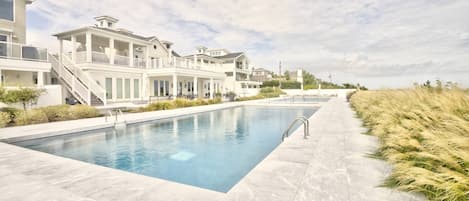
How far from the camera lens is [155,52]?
79.2ft

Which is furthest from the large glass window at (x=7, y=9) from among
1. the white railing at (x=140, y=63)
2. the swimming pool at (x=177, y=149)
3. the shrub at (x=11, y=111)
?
the swimming pool at (x=177, y=149)

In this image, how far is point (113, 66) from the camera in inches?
715

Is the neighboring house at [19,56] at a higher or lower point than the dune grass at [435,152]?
higher

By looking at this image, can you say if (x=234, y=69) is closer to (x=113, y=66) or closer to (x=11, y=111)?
(x=113, y=66)

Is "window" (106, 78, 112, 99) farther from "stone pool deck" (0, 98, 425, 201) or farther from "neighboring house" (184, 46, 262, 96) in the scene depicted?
"neighboring house" (184, 46, 262, 96)

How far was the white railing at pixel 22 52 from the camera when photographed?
42.1ft

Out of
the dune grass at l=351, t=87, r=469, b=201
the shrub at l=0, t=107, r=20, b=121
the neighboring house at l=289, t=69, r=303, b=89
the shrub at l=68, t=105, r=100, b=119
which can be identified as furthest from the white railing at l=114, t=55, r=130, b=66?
the neighboring house at l=289, t=69, r=303, b=89

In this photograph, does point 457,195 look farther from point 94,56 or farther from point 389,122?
point 94,56

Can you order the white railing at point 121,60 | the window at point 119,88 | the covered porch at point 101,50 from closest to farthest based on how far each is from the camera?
the covered porch at point 101,50 < the window at point 119,88 < the white railing at point 121,60

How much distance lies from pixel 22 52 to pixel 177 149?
12.6 metres

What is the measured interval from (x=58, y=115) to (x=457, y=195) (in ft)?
44.4

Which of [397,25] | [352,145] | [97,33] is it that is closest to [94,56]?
[97,33]

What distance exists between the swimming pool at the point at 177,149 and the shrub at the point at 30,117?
9.62 ft

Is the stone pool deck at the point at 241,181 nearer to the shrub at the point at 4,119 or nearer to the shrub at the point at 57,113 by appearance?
the shrub at the point at 4,119
